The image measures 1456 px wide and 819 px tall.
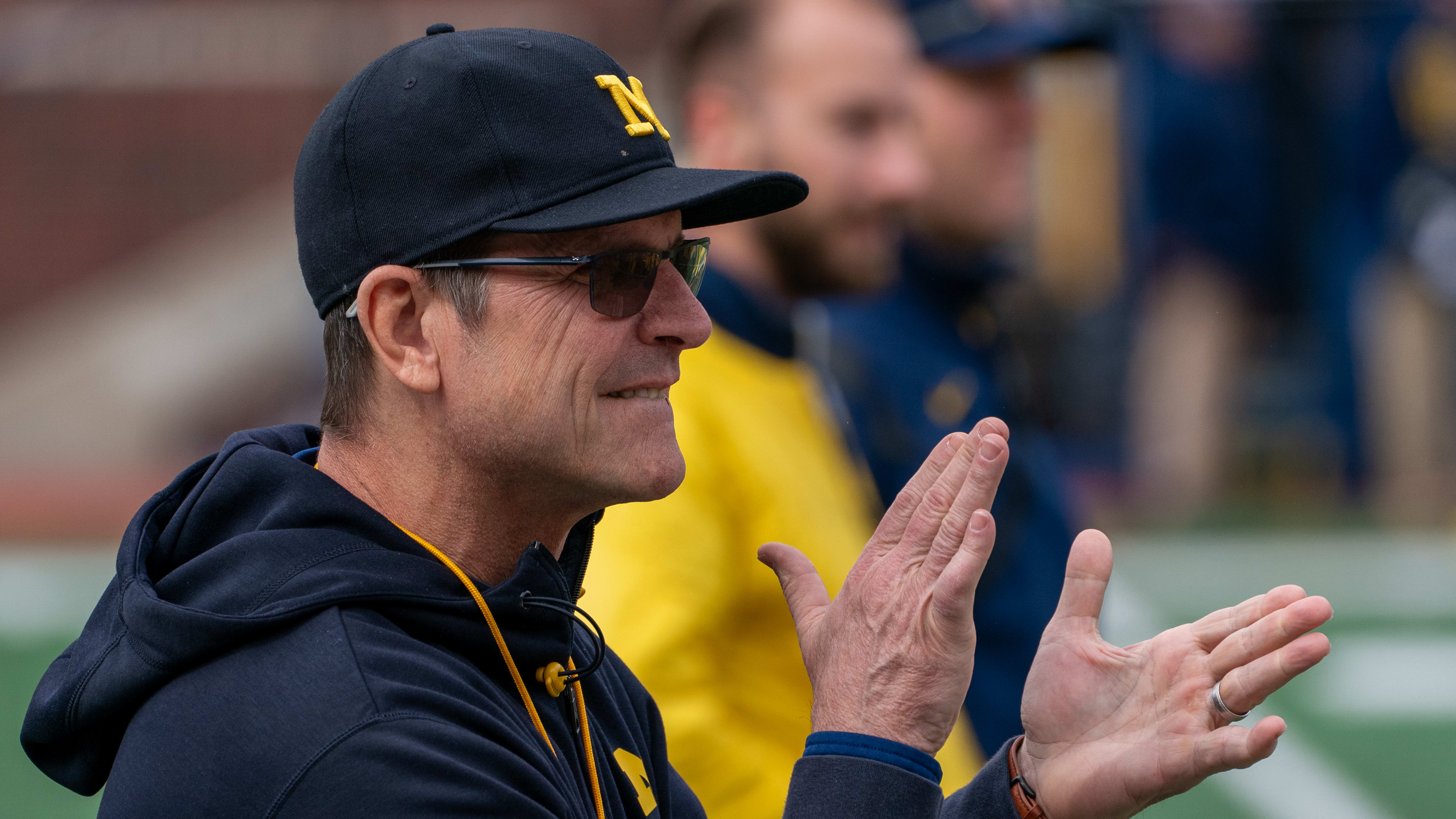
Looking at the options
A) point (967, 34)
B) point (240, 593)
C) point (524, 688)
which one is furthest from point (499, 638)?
point (967, 34)

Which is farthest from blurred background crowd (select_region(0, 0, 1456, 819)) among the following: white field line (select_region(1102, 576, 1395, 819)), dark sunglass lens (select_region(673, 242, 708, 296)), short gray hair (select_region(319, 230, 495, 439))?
short gray hair (select_region(319, 230, 495, 439))

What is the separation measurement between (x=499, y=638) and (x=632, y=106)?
672 millimetres

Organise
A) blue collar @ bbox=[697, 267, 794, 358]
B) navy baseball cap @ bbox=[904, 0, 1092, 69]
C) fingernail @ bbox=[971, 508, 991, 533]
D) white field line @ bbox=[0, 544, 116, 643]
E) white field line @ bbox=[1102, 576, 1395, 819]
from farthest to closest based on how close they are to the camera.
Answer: white field line @ bbox=[0, 544, 116, 643] → white field line @ bbox=[1102, 576, 1395, 819] → navy baseball cap @ bbox=[904, 0, 1092, 69] → blue collar @ bbox=[697, 267, 794, 358] → fingernail @ bbox=[971, 508, 991, 533]

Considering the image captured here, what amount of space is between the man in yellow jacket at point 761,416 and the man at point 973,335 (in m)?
0.21

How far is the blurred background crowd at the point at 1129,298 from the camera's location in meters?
9.12

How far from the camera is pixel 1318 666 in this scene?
8.60m

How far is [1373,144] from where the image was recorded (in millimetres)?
11484

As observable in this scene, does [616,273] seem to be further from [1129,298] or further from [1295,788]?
[1129,298]

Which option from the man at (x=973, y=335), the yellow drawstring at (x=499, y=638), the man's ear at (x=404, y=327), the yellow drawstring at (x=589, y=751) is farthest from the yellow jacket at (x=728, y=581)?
the man's ear at (x=404, y=327)

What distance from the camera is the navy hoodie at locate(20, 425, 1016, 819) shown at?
1646 mm

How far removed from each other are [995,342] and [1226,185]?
318 inches

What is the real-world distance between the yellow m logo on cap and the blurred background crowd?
14.0 feet

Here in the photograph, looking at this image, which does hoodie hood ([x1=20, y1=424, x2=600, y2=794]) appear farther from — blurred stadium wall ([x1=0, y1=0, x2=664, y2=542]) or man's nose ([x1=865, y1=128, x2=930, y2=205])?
blurred stadium wall ([x1=0, y1=0, x2=664, y2=542])

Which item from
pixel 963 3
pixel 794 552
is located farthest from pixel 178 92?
pixel 794 552
